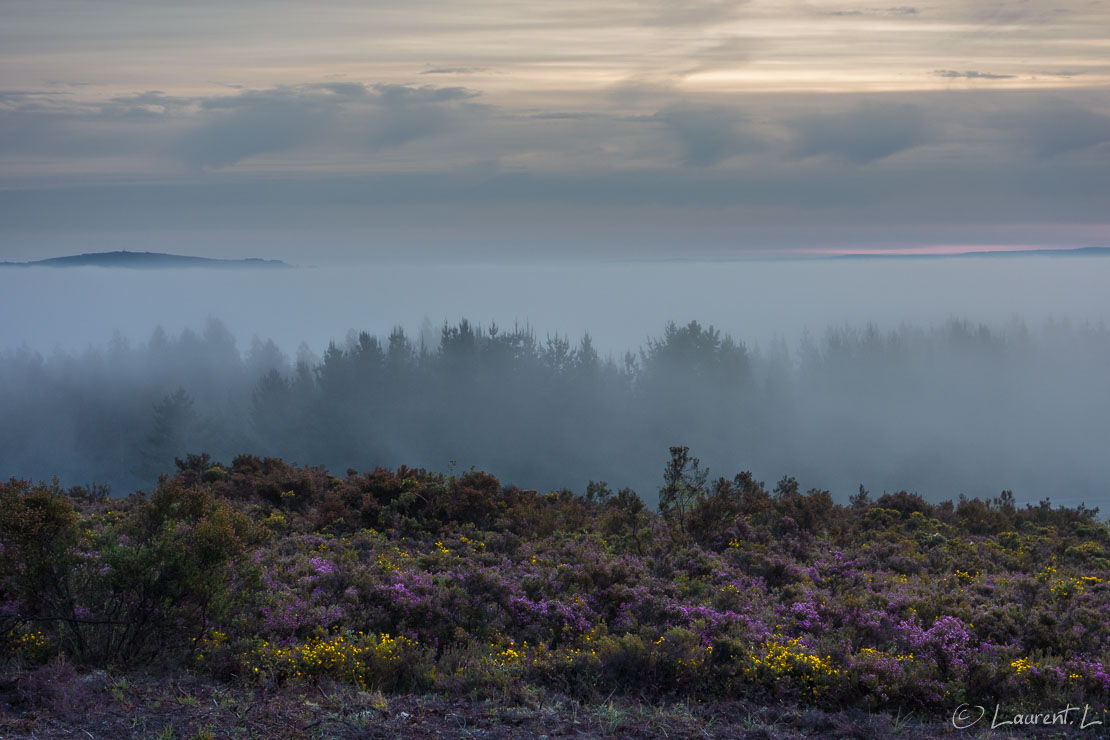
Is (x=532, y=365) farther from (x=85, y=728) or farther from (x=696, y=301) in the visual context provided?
(x=696, y=301)

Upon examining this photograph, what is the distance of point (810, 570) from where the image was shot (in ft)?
32.5

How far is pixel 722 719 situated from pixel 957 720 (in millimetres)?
1787

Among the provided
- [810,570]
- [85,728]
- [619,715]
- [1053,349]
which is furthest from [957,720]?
[1053,349]
